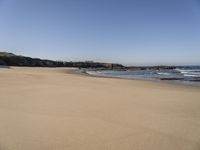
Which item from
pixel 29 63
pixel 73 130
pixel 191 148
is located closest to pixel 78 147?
pixel 73 130

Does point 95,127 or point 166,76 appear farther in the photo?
point 166,76

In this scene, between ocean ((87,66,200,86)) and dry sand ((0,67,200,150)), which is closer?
dry sand ((0,67,200,150))

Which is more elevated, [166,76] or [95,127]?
[95,127]

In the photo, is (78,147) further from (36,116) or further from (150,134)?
(36,116)

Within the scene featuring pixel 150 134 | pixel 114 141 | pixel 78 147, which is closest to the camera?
pixel 78 147

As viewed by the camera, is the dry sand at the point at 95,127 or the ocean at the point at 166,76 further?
the ocean at the point at 166,76

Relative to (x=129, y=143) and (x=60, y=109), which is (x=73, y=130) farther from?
(x=60, y=109)

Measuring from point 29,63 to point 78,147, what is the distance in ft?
228

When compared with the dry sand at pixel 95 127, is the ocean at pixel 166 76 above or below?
below

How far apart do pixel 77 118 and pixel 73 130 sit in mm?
780

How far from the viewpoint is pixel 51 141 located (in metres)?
3.52

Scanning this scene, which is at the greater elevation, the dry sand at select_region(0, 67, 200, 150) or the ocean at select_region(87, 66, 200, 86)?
the dry sand at select_region(0, 67, 200, 150)

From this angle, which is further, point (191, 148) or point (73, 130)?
point (73, 130)

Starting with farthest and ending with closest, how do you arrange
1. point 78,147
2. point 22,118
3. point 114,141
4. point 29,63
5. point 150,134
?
point 29,63 < point 22,118 < point 150,134 < point 114,141 < point 78,147
